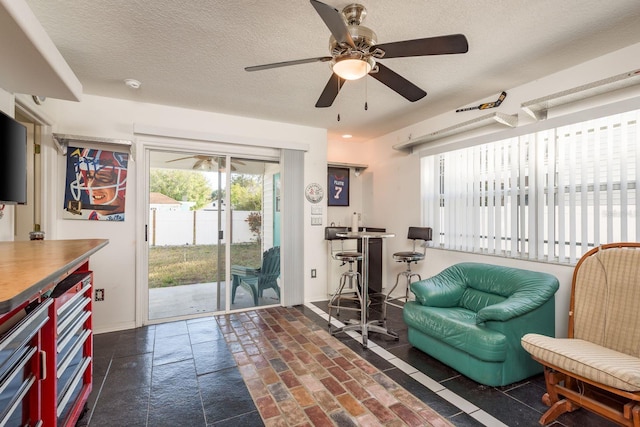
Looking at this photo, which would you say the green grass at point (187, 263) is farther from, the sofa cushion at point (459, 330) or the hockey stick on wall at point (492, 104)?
the hockey stick on wall at point (492, 104)

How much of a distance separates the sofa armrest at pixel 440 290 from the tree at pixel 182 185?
2767 millimetres

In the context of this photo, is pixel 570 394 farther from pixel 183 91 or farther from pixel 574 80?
pixel 183 91

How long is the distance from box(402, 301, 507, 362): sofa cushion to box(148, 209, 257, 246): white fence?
2.37 m

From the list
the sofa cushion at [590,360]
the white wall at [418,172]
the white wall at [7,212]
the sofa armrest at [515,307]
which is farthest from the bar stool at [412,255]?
the white wall at [7,212]

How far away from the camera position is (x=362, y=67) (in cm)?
183

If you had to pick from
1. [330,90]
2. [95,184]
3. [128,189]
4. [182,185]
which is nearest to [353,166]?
[182,185]

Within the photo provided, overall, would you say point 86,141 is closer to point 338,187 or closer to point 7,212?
point 7,212

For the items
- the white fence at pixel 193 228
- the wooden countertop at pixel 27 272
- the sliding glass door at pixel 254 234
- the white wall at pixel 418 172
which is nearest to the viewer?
the wooden countertop at pixel 27 272

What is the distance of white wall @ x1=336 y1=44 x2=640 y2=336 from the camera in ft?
8.20

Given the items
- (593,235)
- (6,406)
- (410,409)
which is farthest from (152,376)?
(593,235)

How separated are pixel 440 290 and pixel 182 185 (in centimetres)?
323

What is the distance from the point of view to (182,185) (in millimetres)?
3771

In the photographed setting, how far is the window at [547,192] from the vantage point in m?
2.35

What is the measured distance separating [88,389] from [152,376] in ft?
1.49
